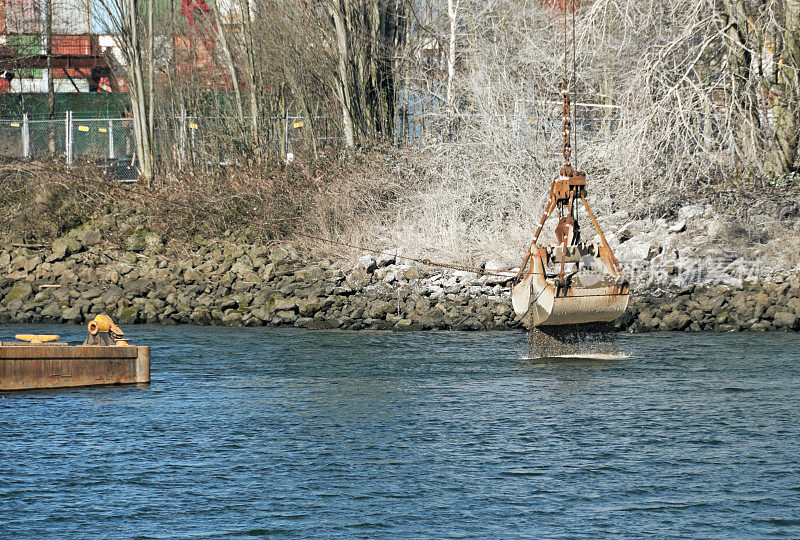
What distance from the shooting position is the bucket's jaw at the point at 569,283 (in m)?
17.3

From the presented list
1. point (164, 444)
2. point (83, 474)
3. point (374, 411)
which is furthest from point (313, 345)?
point (83, 474)

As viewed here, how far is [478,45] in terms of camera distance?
32.9 meters

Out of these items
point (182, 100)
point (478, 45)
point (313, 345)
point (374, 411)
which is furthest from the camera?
point (182, 100)

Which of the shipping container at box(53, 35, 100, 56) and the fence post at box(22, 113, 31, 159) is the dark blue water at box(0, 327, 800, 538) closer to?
the fence post at box(22, 113, 31, 159)

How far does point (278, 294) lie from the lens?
26766mm

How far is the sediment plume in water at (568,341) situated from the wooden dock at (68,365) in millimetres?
6634

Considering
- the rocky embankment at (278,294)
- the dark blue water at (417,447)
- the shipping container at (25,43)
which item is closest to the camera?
the dark blue water at (417,447)

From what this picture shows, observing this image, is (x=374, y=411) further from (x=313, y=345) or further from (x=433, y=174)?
(x=433, y=174)

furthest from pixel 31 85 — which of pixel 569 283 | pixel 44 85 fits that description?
pixel 569 283

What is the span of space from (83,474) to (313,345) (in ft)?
32.2

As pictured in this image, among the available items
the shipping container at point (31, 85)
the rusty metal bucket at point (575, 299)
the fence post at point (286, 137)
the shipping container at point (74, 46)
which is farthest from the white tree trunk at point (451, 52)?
the shipping container at point (31, 85)

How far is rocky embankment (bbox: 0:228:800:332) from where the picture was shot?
24.3 metres

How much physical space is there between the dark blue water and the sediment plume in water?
1.65ft

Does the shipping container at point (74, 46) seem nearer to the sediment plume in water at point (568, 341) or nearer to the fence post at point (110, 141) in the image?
the fence post at point (110, 141)
